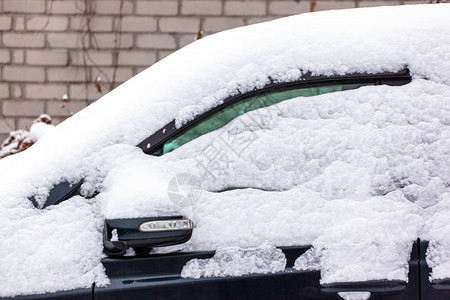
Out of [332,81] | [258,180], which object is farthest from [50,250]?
[332,81]

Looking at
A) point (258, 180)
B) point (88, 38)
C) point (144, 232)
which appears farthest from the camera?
point (88, 38)

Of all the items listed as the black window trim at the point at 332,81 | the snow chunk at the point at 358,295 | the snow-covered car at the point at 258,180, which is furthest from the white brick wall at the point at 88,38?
the snow chunk at the point at 358,295

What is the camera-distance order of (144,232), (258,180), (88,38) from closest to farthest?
(144,232)
(258,180)
(88,38)

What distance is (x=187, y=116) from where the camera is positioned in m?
1.88

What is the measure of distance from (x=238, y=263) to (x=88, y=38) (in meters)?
4.78

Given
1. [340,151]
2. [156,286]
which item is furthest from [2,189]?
[340,151]

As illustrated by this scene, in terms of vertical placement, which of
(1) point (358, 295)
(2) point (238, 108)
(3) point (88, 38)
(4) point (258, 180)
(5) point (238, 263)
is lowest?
(1) point (358, 295)

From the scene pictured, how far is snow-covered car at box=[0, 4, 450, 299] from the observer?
173cm

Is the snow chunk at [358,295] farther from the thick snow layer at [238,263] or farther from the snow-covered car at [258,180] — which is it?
the thick snow layer at [238,263]

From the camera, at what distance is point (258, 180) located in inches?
72.4

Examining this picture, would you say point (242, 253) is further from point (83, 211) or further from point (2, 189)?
point (2, 189)

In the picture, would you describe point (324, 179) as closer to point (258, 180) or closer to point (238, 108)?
point (258, 180)

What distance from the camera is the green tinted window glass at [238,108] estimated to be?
1881mm

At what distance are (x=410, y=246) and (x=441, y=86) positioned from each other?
59 centimetres
